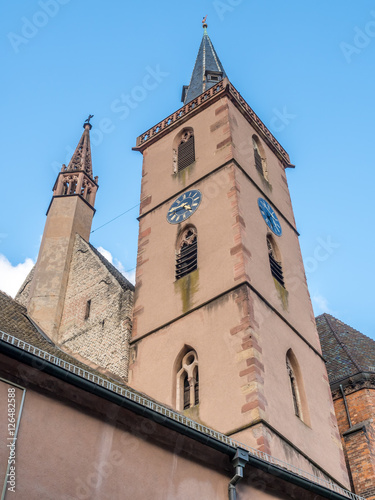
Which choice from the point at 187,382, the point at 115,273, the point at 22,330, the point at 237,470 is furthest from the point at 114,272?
the point at 237,470

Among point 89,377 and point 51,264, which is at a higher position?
point 51,264

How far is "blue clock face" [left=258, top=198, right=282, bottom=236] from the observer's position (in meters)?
18.3

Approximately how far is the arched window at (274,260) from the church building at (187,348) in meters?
0.04

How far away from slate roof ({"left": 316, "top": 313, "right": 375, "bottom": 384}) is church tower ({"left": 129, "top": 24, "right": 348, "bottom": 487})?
8.40 ft

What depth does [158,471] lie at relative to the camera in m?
8.81

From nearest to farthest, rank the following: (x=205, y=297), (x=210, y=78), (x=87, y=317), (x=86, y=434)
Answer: (x=86, y=434) → (x=205, y=297) → (x=87, y=317) → (x=210, y=78)

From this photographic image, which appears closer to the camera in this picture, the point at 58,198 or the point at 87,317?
the point at 87,317

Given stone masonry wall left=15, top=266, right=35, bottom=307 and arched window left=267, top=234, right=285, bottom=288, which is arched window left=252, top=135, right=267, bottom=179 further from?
stone masonry wall left=15, top=266, right=35, bottom=307

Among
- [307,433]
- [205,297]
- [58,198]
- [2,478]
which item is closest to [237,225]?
[205,297]

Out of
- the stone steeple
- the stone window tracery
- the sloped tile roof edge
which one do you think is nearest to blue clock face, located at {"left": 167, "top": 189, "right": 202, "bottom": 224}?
the stone window tracery

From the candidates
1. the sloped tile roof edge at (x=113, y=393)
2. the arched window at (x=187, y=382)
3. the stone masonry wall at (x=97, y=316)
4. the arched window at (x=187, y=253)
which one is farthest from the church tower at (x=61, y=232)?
the sloped tile roof edge at (x=113, y=393)

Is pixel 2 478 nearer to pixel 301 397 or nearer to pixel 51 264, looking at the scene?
pixel 301 397

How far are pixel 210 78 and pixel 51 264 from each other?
34.3 ft

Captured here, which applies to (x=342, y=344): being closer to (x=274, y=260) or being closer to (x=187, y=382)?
(x=274, y=260)
